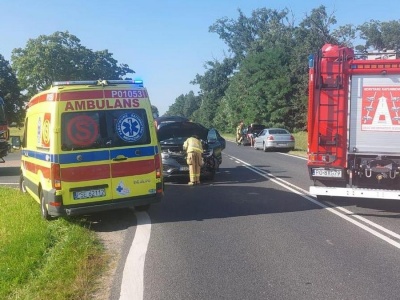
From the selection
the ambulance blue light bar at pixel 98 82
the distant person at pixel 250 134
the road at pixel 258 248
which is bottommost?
the distant person at pixel 250 134

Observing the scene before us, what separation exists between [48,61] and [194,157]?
178 feet

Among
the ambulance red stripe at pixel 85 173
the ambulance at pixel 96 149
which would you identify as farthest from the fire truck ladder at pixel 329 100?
the ambulance red stripe at pixel 85 173

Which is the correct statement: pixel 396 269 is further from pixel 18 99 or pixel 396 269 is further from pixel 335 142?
pixel 18 99

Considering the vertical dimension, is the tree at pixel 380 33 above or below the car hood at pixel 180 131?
above

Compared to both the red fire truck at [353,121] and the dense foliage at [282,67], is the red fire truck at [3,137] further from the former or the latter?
the dense foliage at [282,67]

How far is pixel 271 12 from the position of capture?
81.6 metres

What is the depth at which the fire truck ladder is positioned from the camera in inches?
357

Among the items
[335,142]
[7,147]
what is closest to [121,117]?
[335,142]

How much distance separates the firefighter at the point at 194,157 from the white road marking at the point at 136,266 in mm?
4961

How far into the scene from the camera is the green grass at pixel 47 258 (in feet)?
16.9

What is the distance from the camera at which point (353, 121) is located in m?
9.08

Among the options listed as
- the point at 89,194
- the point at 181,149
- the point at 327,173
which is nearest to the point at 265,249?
the point at 327,173

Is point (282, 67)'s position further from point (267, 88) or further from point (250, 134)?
point (250, 134)

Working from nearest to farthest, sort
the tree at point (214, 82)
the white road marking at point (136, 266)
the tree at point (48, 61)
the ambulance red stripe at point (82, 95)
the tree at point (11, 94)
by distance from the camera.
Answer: the white road marking at point (136, 266)
the ambulance red stripe at point (82, 95)
the tree at point (11, 94)
the tree at point (48, 61)
the tree at point (214, 82)
